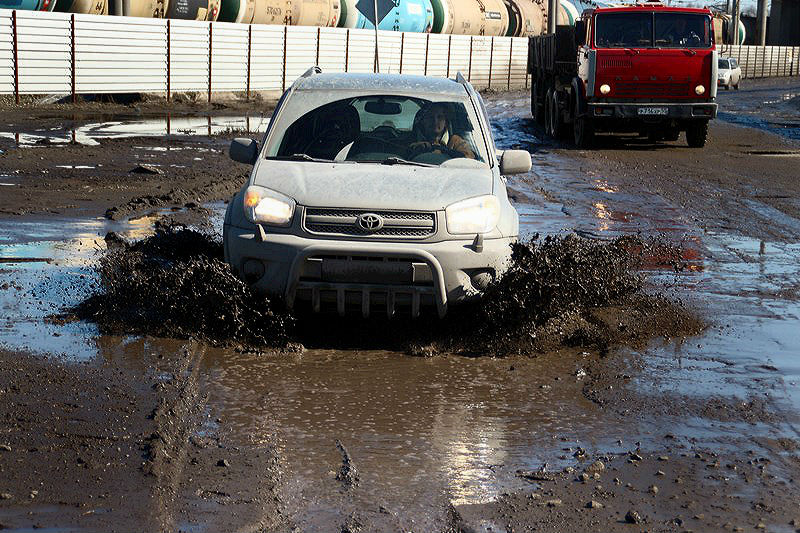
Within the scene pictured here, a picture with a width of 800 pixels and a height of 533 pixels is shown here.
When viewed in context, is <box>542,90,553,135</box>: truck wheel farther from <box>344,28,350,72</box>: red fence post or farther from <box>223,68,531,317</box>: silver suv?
<box>223,68,531,317</box>: silver suv

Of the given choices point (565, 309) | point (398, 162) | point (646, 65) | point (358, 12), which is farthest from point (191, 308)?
point (358, 12)

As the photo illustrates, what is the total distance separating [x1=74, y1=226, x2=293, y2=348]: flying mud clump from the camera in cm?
655

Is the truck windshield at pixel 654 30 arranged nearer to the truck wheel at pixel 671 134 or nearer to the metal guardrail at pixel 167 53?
the truck wheel at pixel 671 134

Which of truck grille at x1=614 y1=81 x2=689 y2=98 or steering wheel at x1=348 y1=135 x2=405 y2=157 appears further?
truck grille at x1=614 y1=81 x2=689 y2=98

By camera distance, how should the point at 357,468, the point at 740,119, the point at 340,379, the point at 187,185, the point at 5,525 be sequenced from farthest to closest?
1. the point at 740,119
2. the point at 187,185
3. the point at 340,379
4. the point at 357,468
5. the point at 5,525

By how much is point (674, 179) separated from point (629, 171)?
3.92 ft

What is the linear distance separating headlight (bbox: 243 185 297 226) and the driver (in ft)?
3.91

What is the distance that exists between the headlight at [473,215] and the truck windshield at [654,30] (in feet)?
46.1

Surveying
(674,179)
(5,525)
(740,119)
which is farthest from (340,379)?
(740,119)

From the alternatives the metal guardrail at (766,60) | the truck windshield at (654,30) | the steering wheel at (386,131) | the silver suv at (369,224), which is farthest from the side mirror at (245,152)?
the metal guardrail at (766,60)

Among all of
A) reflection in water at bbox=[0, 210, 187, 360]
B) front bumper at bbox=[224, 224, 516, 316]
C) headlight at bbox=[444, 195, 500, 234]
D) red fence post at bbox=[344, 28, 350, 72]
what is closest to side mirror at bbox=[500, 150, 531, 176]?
headlight at bbox=[444, 195, 500, 234]

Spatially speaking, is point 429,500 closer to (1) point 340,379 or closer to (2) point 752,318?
(1) point 340,379

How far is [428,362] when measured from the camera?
21.0 feet

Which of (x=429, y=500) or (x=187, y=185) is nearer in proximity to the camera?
(x=429, y=500)
